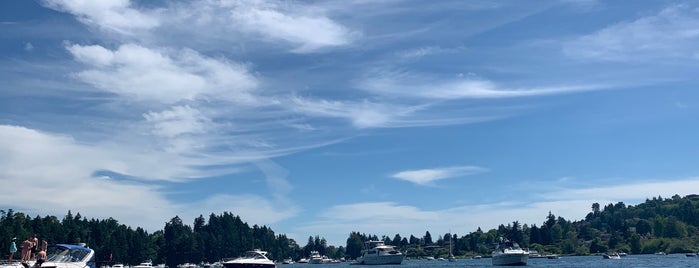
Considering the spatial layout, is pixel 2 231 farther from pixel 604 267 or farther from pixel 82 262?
→ pixel 604 267

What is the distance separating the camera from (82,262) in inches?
2527

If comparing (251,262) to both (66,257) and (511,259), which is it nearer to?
(66,257)

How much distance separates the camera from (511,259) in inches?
7357

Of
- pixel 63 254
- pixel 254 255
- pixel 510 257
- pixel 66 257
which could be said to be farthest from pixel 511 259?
pixel 63 254

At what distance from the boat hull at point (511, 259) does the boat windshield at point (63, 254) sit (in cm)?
14207

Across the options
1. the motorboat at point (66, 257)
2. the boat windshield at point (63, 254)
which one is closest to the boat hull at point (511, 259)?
the motorboat at point (66, 257)

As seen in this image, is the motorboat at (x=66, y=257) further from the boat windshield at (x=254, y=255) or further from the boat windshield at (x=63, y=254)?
the boat windshield at (x=254, y=255)

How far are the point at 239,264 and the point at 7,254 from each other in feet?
280

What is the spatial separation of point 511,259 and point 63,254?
14499cm

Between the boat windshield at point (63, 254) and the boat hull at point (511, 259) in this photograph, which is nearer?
the boat windshield at point (63, 254)

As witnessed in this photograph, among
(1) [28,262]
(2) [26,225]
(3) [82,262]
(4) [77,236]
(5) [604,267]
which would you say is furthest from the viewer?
(4) [77,236]

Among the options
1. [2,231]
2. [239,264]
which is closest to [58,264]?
[239,264]

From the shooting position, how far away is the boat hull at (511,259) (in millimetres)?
186375

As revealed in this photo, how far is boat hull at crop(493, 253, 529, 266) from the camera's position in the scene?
186375mm
